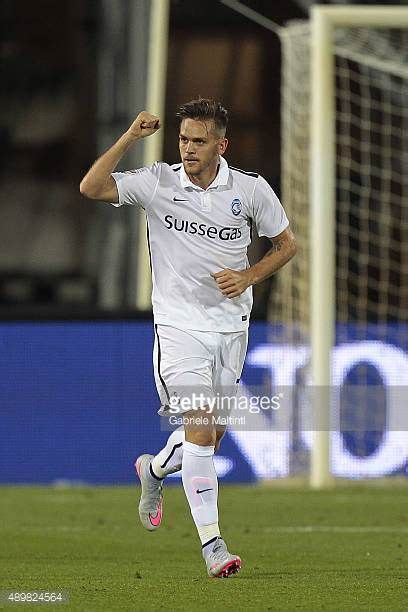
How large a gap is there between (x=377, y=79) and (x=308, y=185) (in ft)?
7.63

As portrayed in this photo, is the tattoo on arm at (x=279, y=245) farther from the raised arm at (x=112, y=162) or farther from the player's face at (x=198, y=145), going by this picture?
the raised arm at (x=112, y=162)

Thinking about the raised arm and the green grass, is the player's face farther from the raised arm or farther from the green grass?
the green grass

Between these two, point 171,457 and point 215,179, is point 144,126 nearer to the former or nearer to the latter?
point 215,179

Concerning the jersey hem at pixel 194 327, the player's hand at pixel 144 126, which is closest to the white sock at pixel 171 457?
the jersey hem at pixel 194 327

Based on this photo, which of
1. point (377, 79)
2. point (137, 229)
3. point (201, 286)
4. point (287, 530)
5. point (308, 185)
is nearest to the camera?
point (201, 286)

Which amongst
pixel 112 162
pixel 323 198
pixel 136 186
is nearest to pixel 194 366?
pixel 136 186

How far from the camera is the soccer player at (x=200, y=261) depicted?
834cm

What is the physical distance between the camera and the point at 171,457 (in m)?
8.85

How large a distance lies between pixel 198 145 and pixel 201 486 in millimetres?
1528

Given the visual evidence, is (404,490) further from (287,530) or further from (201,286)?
(201,286)

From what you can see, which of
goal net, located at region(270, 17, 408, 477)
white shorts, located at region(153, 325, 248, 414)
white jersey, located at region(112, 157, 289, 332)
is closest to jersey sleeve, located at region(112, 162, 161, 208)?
white jersey, located at region(112, 157, 289, 332)

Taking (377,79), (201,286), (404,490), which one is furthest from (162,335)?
(377,79)

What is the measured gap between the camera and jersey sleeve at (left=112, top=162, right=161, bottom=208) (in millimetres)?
8477

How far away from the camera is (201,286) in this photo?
A: 8539 mm
